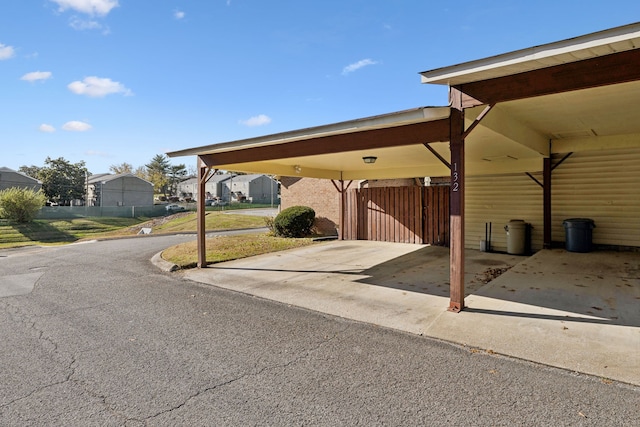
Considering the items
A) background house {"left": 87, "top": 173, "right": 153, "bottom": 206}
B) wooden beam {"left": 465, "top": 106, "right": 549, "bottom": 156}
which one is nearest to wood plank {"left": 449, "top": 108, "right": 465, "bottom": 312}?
wooden beam {"left": 465, "top": 106, "right": 549, "bottom": 156}

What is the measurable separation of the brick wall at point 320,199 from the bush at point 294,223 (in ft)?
3.45

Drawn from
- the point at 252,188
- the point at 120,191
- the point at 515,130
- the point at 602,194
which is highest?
the point at 252,188

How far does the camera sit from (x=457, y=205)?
4.72 meters

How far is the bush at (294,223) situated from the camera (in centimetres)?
1463

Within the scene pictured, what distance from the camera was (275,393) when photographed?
2.86m

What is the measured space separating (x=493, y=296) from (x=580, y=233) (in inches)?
208

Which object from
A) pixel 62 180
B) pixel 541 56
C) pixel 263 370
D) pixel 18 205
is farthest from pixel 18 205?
pixel 62 180

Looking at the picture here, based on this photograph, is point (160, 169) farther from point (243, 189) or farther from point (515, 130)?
point (515, 130)

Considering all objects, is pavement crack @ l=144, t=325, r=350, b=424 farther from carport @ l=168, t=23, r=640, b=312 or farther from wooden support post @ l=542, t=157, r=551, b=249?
wooden support post @ l=542, t=157, r=551, b=249

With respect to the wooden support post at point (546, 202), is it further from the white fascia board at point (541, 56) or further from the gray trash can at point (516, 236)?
the white fascia board at point (541, 56)

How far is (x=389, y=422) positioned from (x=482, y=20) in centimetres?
921

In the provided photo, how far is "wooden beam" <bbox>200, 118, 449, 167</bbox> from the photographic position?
527cm

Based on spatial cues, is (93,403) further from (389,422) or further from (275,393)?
(389,422)

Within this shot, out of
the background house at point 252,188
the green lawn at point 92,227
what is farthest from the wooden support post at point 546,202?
the background house at point 252,188
